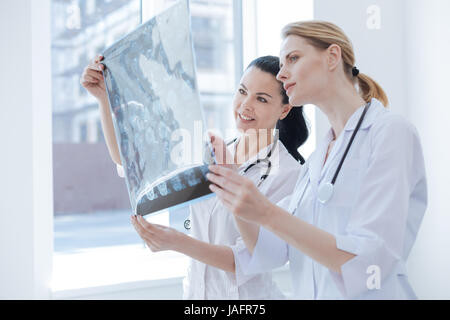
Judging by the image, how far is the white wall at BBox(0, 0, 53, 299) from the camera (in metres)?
1.72

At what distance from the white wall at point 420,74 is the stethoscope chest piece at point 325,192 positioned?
4.18 ft

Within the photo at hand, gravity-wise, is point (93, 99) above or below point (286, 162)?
above

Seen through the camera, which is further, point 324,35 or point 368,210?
point 324,35

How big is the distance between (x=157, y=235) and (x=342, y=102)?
564 mm

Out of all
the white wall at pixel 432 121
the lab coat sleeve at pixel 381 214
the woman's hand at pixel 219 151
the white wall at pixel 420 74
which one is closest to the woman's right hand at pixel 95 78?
the woman's hand at pixel 219 151

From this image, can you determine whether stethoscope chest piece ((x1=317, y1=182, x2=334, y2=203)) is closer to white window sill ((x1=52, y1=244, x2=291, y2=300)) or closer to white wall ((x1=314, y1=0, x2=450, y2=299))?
white window sill ((x1=52, y1=244, x2=291, y2=300))

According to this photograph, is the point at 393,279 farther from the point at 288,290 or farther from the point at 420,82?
the point at 420,82

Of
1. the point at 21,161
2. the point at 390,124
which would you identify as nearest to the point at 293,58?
the point at 390,124

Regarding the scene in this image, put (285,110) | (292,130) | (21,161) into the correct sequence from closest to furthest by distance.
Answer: (285,110), (292,130), (21,161)

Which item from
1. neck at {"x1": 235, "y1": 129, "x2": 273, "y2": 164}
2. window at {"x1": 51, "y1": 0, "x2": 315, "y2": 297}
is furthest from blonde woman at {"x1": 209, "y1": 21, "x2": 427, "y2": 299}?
window at {"x1": 51, "y1": 0, "x2": 315, "y2": 297}

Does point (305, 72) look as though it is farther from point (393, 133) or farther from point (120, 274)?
point (120, 274)

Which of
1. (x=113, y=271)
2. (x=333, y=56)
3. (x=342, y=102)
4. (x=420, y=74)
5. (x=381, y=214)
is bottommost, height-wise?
(x=113, y=271)

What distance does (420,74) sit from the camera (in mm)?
2293
